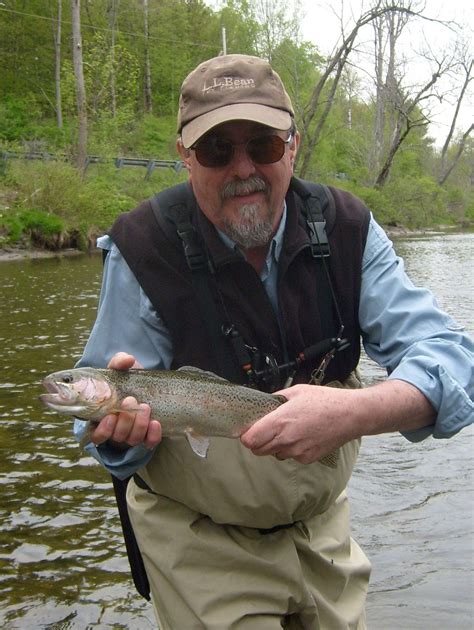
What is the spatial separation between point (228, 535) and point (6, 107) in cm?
4687

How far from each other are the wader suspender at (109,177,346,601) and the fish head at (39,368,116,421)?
1.54 ft

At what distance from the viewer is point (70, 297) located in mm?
15164

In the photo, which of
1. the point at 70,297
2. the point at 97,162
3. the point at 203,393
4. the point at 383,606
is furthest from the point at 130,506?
the point at 97,162

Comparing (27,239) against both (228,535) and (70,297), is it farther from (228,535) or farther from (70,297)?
(228,535)

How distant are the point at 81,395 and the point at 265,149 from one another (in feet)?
3.73

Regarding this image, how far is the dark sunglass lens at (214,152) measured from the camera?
281 centimetres

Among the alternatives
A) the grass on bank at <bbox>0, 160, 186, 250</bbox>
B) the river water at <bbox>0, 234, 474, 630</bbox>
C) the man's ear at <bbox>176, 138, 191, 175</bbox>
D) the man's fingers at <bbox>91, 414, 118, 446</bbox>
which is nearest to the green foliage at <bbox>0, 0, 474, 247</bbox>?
the grass on bank at <bbox>0, 160, 186, 250</bbox>

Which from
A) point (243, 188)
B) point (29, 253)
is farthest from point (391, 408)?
point (29, 253)

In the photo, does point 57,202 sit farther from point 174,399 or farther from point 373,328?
point 174,399

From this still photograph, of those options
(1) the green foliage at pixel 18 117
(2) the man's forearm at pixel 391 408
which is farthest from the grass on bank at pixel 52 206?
(2) the man's forearm at pixel 391 408

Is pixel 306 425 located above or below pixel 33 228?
above

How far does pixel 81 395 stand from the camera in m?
2.54

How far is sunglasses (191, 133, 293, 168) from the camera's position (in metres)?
2.81

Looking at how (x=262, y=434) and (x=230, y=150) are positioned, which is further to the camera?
(x=230, y=150)
